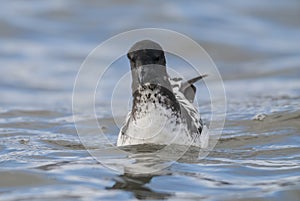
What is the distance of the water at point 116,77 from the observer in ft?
26.8

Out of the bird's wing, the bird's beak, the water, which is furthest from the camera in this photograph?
the bird's wing

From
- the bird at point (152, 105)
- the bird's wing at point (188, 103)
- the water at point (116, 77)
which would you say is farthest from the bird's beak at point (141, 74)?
the water at point (116, 77)

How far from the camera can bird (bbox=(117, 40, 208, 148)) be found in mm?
8938

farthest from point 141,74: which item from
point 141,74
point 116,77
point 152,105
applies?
point 116,77

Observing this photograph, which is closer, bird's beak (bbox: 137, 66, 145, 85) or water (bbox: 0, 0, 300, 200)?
water (bbox: 0, 0, 300, 200)

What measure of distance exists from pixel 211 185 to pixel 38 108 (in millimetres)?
6379

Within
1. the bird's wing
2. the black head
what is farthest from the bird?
the bird's wing

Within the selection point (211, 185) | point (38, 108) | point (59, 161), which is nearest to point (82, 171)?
point (59, 161)

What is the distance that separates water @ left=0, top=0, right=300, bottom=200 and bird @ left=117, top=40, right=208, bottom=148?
36 cm

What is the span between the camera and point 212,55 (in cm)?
1830

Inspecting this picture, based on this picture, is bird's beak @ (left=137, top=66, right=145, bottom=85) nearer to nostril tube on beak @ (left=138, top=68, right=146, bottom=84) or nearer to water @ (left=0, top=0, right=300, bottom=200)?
nostril tube on beak @ (left=138, top=68, right=146, bottom=84)

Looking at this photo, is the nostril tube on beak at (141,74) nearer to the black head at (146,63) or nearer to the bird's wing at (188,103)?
the black head at (146,63)

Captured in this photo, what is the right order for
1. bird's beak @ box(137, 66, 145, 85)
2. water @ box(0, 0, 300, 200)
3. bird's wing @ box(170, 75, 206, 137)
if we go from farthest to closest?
1. bird's wing @ box(170, 75, 206, 137)
2. bird's beak @ box(137, 66, 145, 85)
3. water @ box(0, 0, 300, 200)

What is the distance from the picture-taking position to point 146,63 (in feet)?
29.3
